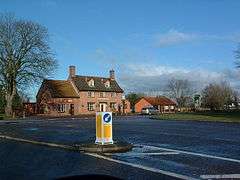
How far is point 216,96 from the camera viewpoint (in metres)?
128

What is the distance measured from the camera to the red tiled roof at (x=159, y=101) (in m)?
138

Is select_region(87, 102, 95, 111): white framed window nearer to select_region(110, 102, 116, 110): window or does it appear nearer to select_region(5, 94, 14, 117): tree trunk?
select_region(110, 102, 116, 110): window

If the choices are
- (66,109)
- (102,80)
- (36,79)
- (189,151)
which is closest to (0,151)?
(189,151)

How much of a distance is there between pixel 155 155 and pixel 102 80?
9189 cm

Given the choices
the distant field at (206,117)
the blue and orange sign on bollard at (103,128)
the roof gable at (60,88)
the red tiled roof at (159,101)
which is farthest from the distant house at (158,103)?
the blue and orange sign on bollard at (103,128)

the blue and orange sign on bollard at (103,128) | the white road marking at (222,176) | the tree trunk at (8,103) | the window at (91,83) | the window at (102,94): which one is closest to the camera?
the white road marking at (222,176)

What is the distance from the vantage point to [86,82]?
100 meters

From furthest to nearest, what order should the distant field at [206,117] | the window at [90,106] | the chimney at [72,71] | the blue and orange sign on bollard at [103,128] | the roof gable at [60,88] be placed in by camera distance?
the chimney at [72,71]
the window at [90,106]
the roof gable at [60,88]
the distant field at [206,117]
the blue and orange sign on bollard at [103,128]

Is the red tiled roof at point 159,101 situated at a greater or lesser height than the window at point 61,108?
greater

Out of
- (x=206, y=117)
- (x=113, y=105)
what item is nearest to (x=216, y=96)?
(x=113, y=105)

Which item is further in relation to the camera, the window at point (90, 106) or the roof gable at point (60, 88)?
the window at point (90, 106)

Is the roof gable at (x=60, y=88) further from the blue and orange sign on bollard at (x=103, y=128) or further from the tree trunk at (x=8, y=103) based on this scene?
the blue and orange sign on bollard at (x=103, y=128)

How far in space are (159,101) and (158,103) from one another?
88.8 inches

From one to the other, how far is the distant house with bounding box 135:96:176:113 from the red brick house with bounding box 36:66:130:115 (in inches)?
947
